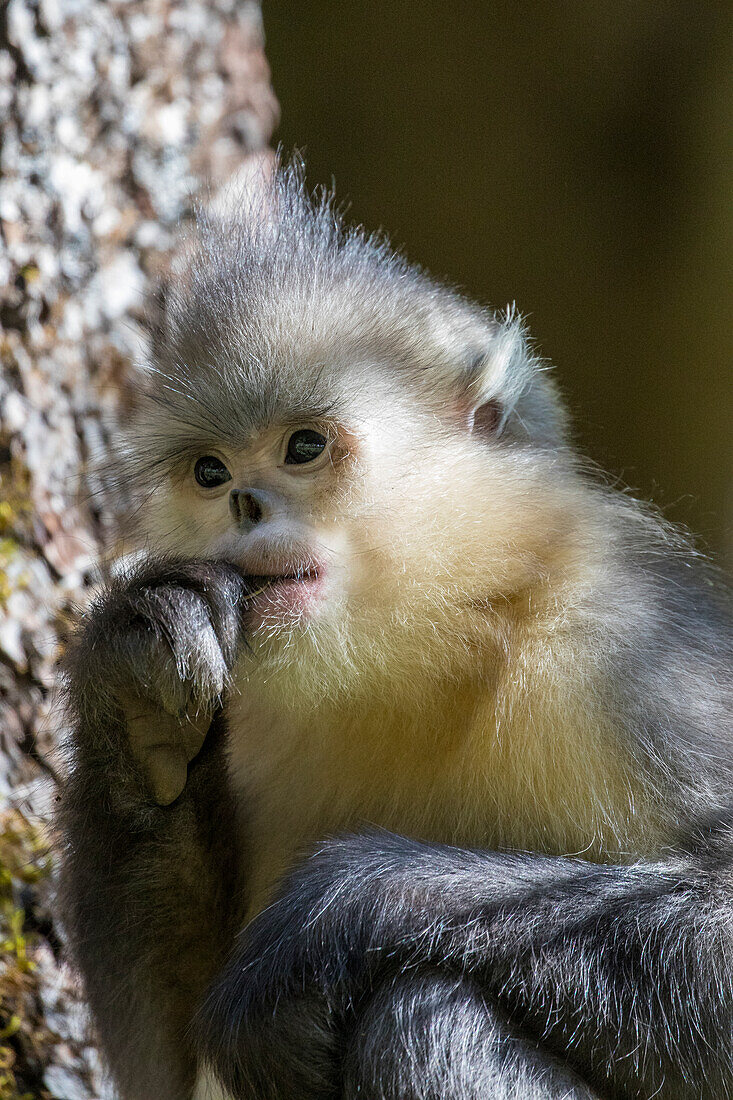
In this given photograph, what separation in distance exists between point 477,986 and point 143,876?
2.86 ft

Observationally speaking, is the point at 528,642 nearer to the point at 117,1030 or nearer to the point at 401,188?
the point at 117,1030

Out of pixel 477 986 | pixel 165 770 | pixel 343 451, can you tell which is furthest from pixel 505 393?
pixel 477 986

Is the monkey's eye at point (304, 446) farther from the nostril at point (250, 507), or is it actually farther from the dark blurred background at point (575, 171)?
the dark blurred background at point (575, 171)

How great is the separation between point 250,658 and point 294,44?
4.57 meters

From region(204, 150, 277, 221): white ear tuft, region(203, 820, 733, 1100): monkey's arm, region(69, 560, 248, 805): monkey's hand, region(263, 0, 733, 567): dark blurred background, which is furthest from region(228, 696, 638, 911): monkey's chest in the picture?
region(263, 0, 733, 567): dark blurred background

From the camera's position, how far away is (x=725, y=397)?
5406 millimetres

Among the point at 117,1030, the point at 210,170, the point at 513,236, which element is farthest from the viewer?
the point at 513,236

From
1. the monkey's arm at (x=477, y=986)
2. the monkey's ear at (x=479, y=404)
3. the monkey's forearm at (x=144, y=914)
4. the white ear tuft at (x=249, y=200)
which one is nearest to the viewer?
the monkey's arm at (x=477, y=986)

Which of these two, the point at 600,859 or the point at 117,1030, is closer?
the point at 600,859

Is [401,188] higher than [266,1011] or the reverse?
higher

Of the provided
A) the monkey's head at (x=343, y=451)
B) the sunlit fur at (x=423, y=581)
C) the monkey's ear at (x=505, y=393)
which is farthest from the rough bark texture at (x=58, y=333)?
the monkey's ear at (x=505, y=393)

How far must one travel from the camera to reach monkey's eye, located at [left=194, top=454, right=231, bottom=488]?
2801mm

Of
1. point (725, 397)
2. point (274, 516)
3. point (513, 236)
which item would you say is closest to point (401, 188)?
point (513, 236)

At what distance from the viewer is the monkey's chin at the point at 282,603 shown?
2480 millimetres
